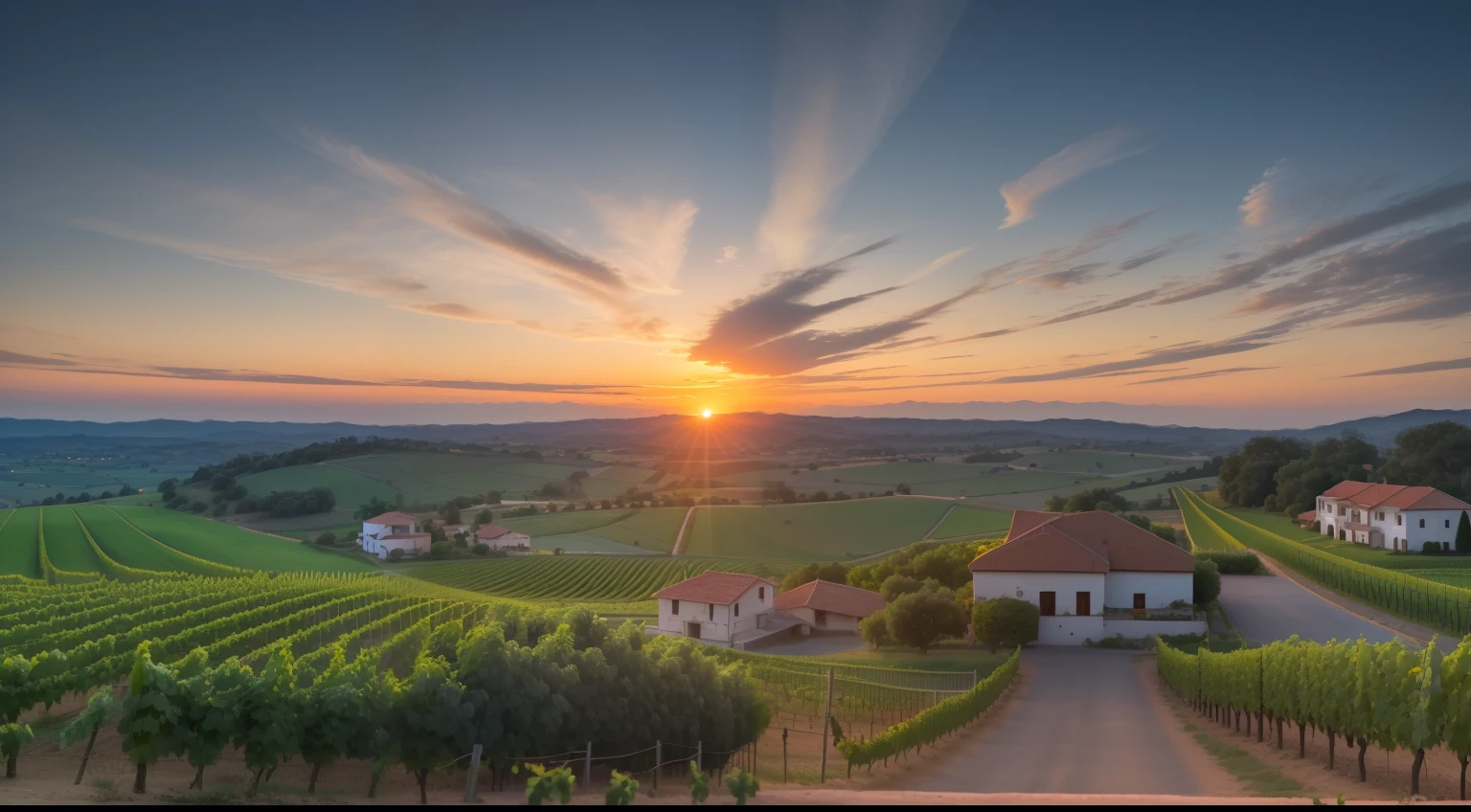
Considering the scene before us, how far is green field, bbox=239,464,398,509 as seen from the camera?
101 metres

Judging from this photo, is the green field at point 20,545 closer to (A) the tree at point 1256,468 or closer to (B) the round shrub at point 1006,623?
(B) the round shrub at point 1006,623

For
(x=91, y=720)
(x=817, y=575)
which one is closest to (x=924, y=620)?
(x=817, y=575)

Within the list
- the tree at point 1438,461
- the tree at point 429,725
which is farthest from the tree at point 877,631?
the tree at point 1438,461

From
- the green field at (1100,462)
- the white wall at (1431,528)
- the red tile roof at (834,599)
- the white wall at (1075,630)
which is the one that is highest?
the green field at (1100,462)

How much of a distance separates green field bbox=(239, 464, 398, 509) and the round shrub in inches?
3483

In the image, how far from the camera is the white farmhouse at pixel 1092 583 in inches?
1228

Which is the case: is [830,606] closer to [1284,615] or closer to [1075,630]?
[1075,630]

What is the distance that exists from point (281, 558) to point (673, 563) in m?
32.5

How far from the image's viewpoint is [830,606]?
42.3m

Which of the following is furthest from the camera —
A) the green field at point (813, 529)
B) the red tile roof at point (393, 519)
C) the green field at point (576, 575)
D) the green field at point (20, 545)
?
the red tile roof at point (393, 519)

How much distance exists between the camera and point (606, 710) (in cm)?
1261

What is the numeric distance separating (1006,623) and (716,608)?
16.0m

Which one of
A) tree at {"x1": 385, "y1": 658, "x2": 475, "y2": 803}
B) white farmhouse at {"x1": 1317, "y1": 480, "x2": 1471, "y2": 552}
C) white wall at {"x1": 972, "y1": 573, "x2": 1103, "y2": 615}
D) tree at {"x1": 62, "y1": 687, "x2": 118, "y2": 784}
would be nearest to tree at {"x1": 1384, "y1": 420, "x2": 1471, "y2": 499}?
white farmhouse at {"x1": 1317, "y1": 480, "x2": 1471, "y2": 552}

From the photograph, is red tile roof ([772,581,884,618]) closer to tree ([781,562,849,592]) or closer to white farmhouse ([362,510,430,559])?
tree ([781,562,849,592])
